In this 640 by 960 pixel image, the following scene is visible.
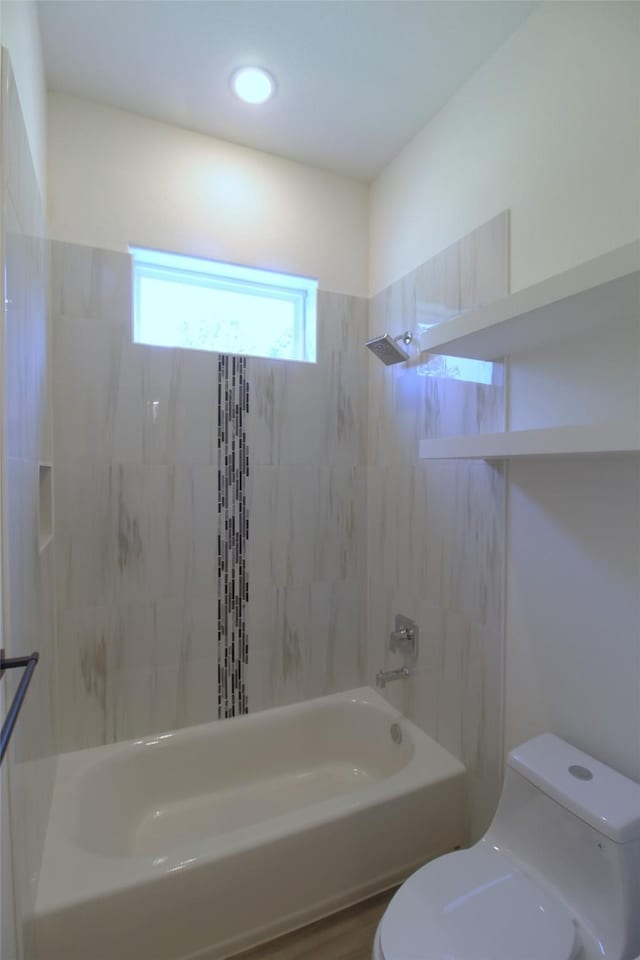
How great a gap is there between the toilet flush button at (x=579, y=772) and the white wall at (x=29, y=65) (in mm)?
2143

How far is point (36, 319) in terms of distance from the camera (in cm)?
134

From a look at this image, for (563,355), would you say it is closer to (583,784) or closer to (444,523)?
(444,523)

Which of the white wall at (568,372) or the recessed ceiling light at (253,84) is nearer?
the white wall at (568,372)

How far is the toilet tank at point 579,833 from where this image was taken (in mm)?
975

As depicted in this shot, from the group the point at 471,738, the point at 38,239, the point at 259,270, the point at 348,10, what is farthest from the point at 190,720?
the point at 348,10

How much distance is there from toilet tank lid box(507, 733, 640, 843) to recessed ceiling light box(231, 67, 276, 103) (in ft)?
7.74

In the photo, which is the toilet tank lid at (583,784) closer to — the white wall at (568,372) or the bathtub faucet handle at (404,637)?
the white wall at (568,372)

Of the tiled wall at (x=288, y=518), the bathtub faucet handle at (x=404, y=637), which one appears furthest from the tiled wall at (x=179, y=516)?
the bathtub faucet handle at (x=404, y=637)

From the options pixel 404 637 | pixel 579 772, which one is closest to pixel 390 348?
pixel 404 637

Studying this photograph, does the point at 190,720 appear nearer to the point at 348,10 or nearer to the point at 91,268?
the point at 91,268

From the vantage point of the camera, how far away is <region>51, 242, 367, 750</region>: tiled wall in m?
1.75

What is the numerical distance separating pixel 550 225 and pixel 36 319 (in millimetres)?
1563

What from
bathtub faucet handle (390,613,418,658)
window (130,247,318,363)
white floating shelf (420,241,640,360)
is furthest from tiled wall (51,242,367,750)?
white floating shelf (420,241,640,360)

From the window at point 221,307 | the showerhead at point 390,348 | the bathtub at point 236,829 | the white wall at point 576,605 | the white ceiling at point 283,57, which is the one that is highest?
the white ceiling at point 283,57
